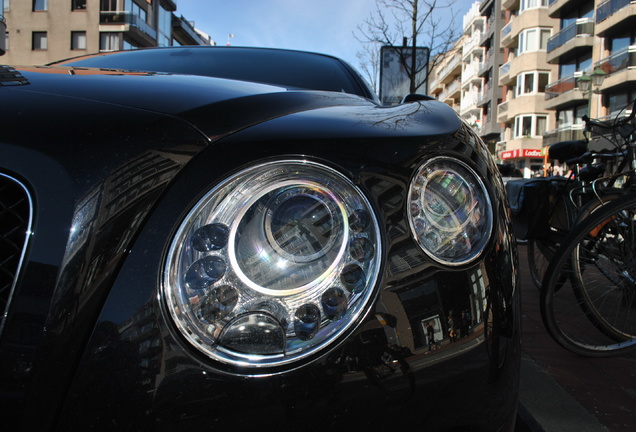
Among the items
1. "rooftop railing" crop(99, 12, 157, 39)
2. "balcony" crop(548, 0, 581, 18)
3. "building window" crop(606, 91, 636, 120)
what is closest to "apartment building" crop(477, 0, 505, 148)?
"balcony" crop(548, 0, 581, 18)

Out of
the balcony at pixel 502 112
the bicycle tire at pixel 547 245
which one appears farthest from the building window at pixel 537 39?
the bicycle tire at pixel 547 245

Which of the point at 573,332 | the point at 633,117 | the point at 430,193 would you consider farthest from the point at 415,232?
the point at 633,117

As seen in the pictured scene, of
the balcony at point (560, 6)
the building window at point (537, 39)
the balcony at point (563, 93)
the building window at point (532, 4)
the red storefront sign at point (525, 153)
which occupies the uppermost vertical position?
the building window at point (532, 4)

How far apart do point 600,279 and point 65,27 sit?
46.2m

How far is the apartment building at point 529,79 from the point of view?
119ft

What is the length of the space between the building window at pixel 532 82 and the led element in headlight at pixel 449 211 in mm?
40206

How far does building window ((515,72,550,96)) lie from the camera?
36594 millimetres

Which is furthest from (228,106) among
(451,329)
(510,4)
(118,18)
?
(510,4)

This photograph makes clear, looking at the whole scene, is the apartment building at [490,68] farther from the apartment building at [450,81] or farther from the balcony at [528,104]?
the apartment building at [450,81]

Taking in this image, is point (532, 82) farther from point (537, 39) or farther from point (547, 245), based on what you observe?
point (547, 245)

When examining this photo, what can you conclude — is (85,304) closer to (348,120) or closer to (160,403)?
(160,403)

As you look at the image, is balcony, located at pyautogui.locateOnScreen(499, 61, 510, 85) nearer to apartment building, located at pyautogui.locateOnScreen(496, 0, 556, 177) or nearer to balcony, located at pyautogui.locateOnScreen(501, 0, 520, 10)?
apartment building, located at pyautogui.locateOnScreen(496, 0, 556, 177)

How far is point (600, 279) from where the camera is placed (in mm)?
2410

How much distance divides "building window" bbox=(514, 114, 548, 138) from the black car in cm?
4029
